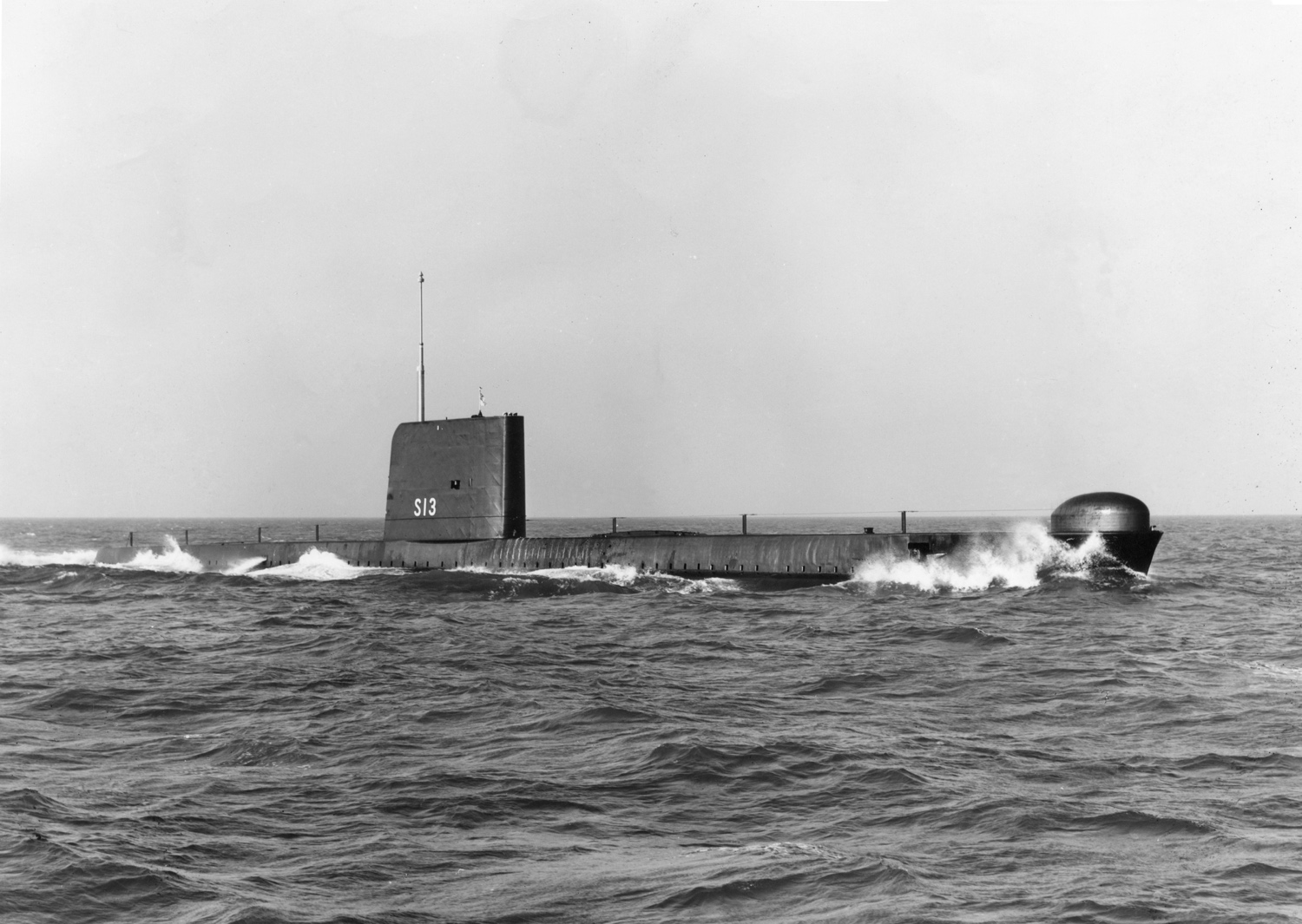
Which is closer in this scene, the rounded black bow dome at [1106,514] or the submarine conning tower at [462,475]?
the rounded black bow dome at [1106,514]

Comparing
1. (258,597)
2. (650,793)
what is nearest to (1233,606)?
(650,793)

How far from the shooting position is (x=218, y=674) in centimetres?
1605

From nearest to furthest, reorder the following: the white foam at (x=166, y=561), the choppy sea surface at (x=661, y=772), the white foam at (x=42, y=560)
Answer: the choppy sea surface at (x=661, y=772) < the white foam at (x=166, y=561) < the white foam at (x=42, y=560)

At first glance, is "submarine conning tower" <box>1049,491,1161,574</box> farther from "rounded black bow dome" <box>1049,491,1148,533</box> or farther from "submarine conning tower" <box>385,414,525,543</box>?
"submarine conning tower" <box>385,414,525,543</box>

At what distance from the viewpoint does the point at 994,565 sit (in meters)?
27.5

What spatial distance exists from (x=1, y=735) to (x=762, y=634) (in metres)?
11.3

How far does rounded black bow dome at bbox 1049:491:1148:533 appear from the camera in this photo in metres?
26.5

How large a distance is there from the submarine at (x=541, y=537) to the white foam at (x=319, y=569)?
52 centimetres

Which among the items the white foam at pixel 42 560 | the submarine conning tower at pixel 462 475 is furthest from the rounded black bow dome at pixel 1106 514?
the white foam at pixel 42 560

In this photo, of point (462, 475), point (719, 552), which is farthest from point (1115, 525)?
point (462, 475)

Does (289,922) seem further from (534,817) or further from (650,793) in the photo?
(650,793)

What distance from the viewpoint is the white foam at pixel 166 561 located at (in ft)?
131

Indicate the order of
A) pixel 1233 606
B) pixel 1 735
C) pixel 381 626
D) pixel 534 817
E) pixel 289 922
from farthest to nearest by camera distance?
pixel 1233 606, pixel 381 626, pixel 1 735, pixel 534 817, pixel 289 922

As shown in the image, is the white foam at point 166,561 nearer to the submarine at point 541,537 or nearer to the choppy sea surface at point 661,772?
the submarine at point 541,537
